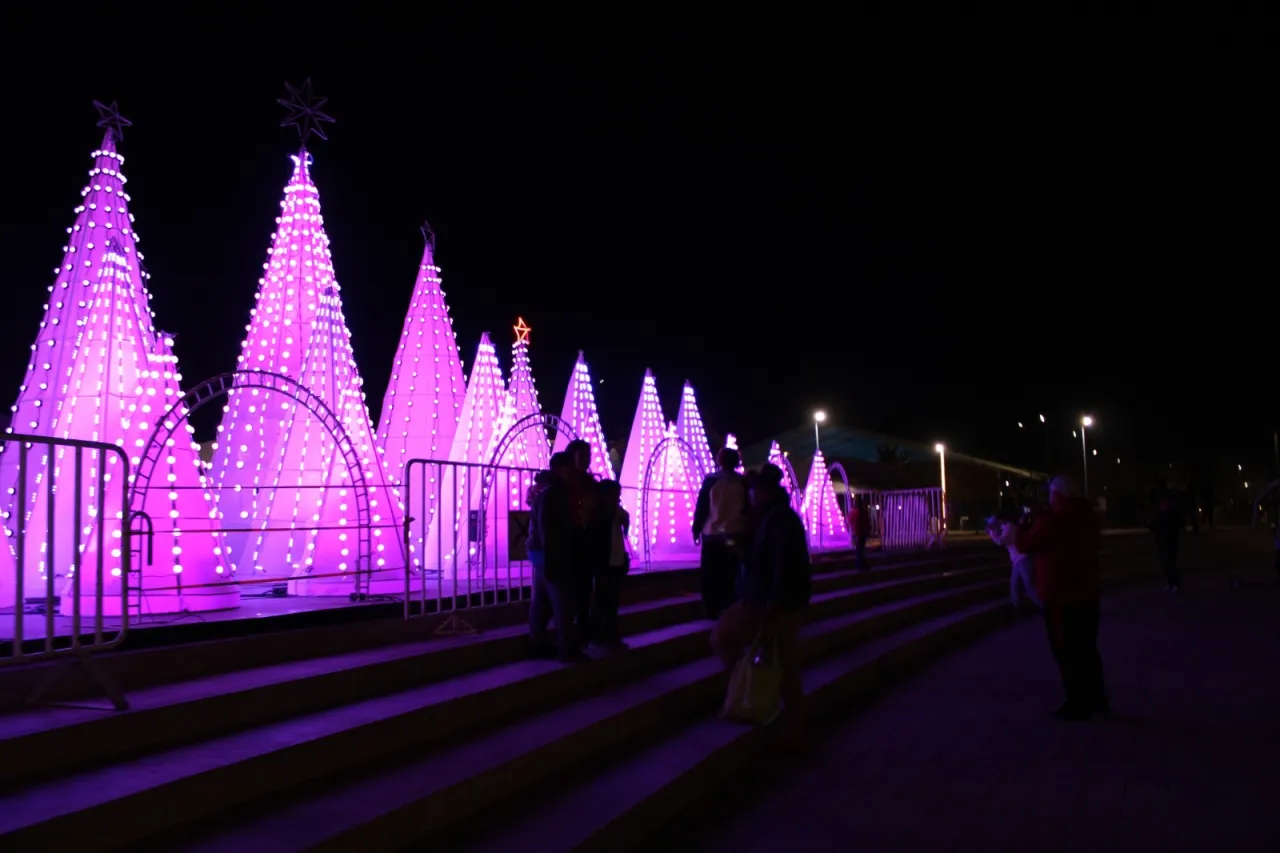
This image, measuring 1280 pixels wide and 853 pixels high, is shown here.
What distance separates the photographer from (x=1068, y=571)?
23.9 ft

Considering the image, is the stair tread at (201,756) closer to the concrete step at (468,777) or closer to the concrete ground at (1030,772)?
the concrete step at (468,777)

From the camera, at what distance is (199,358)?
24.3 meters

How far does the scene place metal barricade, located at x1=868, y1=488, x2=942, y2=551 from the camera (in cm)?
2134

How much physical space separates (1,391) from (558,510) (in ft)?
57.1

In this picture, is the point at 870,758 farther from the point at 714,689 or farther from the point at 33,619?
the point at 33,619

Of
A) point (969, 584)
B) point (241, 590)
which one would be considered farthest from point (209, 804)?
point (969, 584)

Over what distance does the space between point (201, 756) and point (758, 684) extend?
135 inches

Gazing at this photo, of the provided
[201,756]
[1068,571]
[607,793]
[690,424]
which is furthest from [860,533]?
[201,756]

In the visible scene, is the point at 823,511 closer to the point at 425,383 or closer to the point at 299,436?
the point at 425,383

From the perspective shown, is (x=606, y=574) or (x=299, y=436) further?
(x=299, y=436)

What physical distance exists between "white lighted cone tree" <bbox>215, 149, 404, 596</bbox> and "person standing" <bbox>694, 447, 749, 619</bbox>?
142 inches

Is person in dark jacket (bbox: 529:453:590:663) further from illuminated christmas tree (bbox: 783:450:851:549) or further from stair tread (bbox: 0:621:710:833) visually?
illuminated christmas tree (bbox: 783:450:851:549)

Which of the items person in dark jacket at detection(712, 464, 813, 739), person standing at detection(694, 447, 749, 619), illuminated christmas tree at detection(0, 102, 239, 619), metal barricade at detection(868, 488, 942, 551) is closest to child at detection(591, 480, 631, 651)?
person standing at detection(694, 447, 749, 619)

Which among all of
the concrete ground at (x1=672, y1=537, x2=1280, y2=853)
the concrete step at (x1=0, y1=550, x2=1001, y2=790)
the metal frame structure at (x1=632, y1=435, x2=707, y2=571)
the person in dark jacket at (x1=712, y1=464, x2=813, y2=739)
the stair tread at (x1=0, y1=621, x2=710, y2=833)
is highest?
the metal frame structure at (x1=632, y1=435, x2=707, y2=571)
